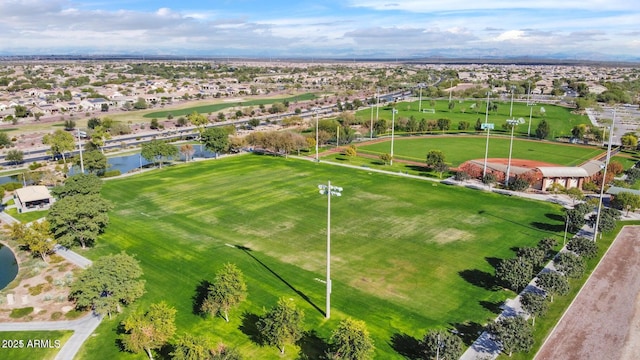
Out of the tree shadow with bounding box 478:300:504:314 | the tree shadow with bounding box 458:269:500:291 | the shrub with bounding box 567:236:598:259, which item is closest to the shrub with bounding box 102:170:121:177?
the tree shadow with bounding box 458:269:500:291

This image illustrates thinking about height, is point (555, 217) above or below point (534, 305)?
below

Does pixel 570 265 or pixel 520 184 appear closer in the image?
pixel 570 265

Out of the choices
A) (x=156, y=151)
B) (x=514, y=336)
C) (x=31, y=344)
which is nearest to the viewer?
(x=514, y=336)

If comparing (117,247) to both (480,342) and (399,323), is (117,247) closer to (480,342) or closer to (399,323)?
(399,323)

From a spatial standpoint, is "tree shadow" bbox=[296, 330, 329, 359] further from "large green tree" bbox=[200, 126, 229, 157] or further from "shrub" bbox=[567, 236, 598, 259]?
"large green tree" bbox=[200, 126, 229, 157]

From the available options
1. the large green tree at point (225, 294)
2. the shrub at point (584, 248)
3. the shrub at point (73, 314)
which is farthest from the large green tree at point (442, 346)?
the shrub at point (73, 314)

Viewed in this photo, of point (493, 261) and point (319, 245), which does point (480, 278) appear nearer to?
point (493, 261)

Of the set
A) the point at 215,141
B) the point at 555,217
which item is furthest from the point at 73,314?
the point at 215,141

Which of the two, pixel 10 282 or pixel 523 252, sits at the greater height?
pixel 523 252

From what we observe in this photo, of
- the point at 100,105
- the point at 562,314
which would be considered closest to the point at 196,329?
the point at 562,314
